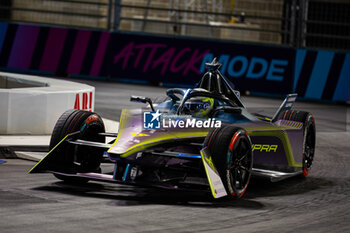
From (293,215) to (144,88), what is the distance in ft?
49.4

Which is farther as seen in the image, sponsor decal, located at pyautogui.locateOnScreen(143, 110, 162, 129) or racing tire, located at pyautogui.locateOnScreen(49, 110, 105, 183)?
racing tire, located at pyautogui.locateOnScreen(49, 110, 105, 183)

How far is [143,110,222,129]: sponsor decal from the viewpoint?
8.55m

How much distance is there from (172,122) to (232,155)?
0.80 metres

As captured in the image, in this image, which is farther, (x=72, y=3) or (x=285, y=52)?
(x=72, y=3)

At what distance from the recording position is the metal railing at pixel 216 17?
75.4 feet

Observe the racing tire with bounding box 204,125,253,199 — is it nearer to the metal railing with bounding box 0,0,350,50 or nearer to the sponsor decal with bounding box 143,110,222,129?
the sponsor decal with bounding box 143,110,222,129

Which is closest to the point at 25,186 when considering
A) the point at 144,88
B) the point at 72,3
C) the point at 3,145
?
the point at 3,145

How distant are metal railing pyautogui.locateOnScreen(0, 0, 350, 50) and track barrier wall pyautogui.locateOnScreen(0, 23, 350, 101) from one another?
69 centimetres

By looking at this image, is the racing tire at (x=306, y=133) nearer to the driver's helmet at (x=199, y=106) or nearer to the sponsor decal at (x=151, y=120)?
the driver's helmet at (x=199, y=106)

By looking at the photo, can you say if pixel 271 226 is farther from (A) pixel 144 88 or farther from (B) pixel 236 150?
(A) pixel 144 88

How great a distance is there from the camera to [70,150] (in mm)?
8836

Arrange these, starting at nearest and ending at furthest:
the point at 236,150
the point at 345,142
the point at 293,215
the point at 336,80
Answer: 1. the point at 293,215
2. the point at 236,150
3. the point at 345,142
4. the point at 336,80

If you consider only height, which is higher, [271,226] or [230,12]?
[230,12]

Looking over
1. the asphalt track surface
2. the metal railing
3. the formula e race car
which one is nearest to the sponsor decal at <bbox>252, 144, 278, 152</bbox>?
the formula e race car
